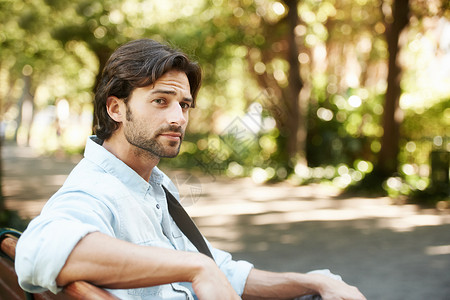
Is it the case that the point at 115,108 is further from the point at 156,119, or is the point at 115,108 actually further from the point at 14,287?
the point at 14,287

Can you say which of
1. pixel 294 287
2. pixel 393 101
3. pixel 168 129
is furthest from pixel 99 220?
pixel 393 101

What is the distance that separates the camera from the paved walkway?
5230 mm

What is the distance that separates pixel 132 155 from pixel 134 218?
0.26 meters

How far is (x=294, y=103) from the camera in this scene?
536 inches

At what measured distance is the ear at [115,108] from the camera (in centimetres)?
172

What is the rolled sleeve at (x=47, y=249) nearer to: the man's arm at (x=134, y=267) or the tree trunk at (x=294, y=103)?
the man's arm at (x=134, y=267)

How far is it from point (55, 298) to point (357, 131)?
13.0 meters

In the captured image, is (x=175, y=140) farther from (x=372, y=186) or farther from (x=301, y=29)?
(x=301, y=29)

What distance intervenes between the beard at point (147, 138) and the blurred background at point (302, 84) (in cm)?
581

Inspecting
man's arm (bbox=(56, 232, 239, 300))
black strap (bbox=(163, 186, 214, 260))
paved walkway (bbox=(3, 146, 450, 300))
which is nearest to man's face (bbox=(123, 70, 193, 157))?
black strap (bbox=(163, 186, 214, 260))

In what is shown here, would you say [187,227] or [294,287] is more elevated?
[187,227]

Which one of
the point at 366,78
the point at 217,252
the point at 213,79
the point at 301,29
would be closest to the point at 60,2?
the point at 301,29

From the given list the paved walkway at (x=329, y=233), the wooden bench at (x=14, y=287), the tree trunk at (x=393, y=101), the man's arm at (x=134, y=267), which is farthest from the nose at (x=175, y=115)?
the tree trunk at (x=393, y=101)

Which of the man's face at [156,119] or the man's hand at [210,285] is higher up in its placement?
the man's face at [156,119]
